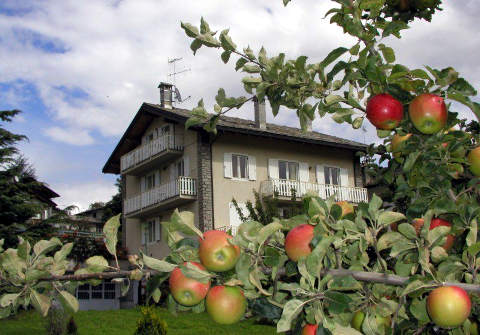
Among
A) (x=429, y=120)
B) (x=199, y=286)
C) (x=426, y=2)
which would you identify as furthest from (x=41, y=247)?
(x=426, y=2)

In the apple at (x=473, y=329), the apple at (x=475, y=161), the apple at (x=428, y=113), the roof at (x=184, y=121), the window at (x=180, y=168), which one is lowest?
the apple at (x=473, y=329)

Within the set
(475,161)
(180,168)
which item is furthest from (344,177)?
(475,161)

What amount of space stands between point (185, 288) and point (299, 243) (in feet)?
1.50

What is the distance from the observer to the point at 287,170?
85.7ft

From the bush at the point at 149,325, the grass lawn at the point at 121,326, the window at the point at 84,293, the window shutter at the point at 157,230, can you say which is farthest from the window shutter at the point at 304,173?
the bush at the point at 149,325

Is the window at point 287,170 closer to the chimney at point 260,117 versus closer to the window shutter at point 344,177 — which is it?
the chimney at point 260,117

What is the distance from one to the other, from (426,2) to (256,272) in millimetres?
1972

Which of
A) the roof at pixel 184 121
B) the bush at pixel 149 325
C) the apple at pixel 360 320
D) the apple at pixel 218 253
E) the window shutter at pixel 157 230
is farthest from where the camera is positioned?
the window shutter at pixel 157 230

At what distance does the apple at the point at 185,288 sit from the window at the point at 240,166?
22.7 metres

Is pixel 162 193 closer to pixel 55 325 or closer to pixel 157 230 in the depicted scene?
pixel 157 230

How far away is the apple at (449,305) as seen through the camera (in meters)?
1.70

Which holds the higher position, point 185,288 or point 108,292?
point 185,288

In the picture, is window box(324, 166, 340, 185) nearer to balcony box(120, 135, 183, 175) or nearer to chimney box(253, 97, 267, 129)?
chimney box(253, 97, 267, 129)

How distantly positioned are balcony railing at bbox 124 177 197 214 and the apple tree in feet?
69.6
